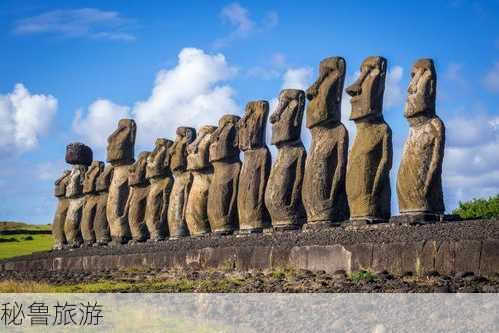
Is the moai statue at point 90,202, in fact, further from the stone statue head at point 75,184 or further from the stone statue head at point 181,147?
the stone statue head at point 181,147

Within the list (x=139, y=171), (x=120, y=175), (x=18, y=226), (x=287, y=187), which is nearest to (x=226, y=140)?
(x=287, y=187)

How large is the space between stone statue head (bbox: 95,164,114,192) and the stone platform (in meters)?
6.22

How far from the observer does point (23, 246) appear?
32.3m

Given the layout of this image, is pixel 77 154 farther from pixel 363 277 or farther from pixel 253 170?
pixel 363 277

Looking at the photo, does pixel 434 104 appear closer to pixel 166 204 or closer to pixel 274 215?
pixel 274 215

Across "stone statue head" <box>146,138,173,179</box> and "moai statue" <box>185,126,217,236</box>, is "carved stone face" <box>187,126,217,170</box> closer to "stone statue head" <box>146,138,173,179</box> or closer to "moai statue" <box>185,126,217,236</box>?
"moai statue" <box>185,126,217,236</box>

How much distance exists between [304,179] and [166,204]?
5.96 metres

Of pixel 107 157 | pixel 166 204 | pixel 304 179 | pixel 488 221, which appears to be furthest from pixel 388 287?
pixel 107 157

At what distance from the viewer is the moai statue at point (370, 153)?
39.0ft

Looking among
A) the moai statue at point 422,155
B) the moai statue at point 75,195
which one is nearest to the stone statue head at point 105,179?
the moai statue at point 75,195

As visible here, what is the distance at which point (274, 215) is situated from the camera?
13898mm

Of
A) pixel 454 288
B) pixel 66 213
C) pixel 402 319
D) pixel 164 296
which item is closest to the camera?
pixel 402 319

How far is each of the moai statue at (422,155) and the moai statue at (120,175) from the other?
32.7 feet

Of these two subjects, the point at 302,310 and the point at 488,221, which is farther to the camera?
the point at 488,221
